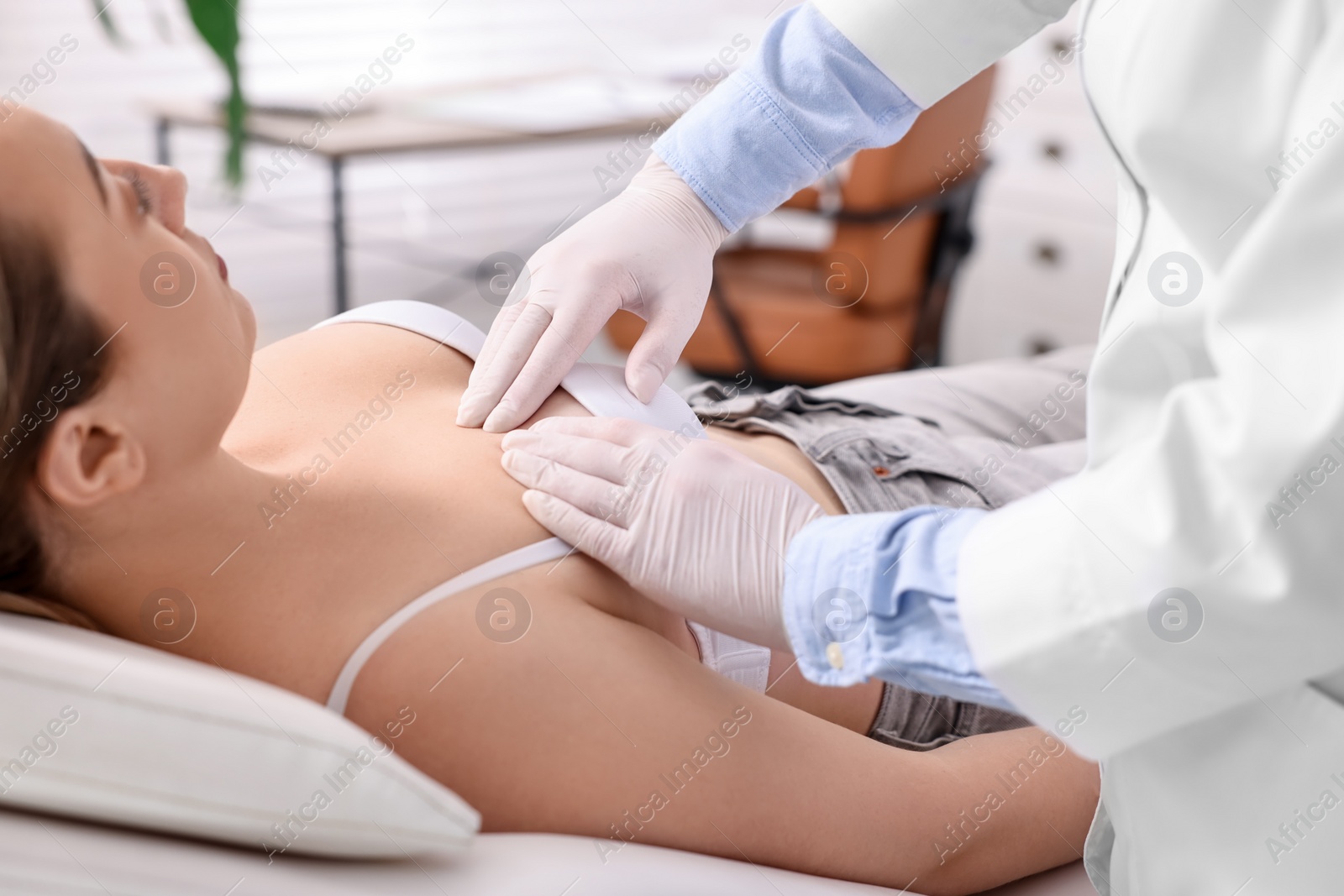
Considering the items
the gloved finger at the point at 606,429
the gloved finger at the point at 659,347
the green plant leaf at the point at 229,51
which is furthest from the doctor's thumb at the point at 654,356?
the green plant leaf at the point at 229,51

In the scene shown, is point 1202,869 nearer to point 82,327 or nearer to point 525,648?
point 525,648

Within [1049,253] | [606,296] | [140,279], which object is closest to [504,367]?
[606,296]

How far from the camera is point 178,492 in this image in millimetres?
947

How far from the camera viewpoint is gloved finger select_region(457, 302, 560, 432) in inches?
46.1

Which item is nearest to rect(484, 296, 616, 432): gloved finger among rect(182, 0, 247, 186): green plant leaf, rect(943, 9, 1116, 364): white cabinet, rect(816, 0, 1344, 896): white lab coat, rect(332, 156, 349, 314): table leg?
rect(816, 0, 1344, 896): white lab coat

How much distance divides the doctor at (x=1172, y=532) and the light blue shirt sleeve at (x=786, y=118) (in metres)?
0.42

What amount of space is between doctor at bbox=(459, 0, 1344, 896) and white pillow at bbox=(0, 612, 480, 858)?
11.6 inches

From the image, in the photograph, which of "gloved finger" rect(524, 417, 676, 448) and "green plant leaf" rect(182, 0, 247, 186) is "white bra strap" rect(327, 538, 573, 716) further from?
"green plant leaf" rect(182, 0, 247, 186)

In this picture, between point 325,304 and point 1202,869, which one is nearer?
point 1202,869

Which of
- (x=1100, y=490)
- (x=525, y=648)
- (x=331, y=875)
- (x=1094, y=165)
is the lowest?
(x=1094, y=165)

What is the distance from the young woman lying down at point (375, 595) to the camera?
0.85 m

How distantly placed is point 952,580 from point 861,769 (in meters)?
0.26

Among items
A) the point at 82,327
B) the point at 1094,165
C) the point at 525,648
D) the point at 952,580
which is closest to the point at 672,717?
the point at 525,648

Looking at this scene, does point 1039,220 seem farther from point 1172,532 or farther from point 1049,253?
point 1172,532
